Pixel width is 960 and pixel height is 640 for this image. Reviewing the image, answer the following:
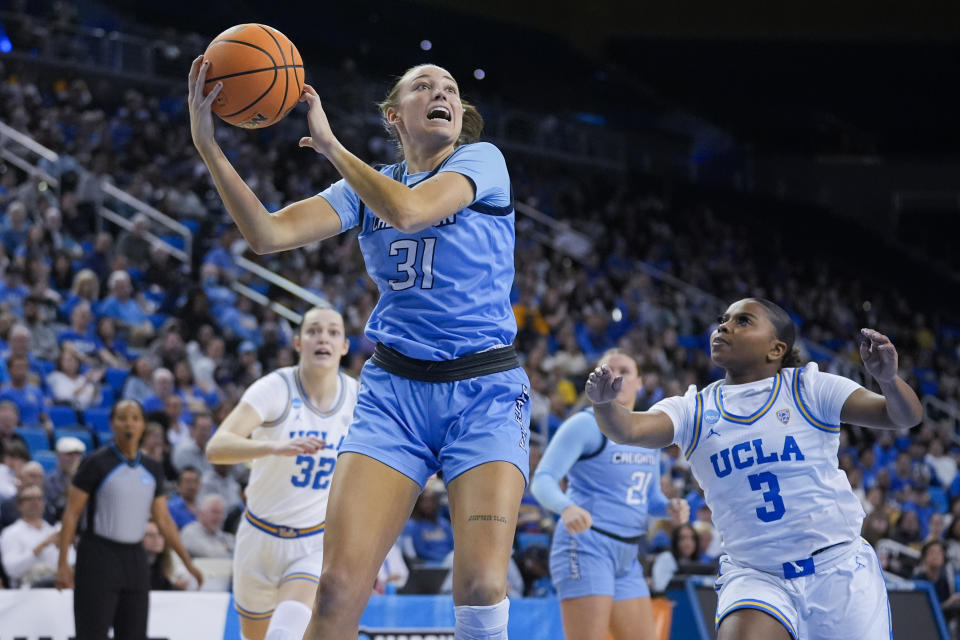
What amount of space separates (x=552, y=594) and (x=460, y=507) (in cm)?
639

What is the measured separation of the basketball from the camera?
376cm

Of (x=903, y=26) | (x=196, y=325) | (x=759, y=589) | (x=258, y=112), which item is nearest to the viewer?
(x=258, y=112)

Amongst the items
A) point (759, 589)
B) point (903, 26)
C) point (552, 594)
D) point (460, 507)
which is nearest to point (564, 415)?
point (552, 594)

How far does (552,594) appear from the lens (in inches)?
379

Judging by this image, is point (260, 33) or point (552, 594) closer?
point (260, 33)

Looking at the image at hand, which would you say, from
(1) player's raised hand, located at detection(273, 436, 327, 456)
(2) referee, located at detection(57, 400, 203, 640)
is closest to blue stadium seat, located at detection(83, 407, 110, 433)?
(2) referee, located at detection(57, 400, 203, 640)

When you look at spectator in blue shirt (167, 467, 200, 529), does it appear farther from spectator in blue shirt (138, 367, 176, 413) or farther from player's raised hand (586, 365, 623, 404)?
player's raised hand (586, 365, 623, 404)

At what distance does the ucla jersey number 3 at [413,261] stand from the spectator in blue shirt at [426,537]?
21.3ft

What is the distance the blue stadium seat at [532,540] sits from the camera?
10.2 m

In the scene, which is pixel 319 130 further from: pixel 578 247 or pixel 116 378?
pixel 578 247

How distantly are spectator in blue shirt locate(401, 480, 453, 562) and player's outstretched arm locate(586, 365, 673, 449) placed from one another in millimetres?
5621

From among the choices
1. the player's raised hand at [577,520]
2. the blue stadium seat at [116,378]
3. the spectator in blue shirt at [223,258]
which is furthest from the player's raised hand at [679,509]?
the spectator in blue shirt at [223,258]

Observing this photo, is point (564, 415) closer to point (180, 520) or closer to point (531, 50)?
point (180, 520)

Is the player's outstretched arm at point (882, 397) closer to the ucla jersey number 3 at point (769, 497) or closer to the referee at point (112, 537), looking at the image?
the ucla jersey number 3 at point (769, 497)
